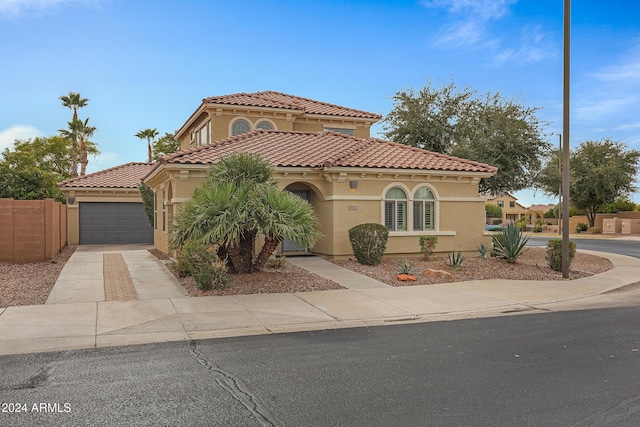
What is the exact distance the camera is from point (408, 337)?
27.2ft

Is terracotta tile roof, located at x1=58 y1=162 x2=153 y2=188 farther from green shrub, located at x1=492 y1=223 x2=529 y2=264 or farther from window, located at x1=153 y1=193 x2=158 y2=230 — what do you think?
green shrub, located at x1=492 y1=223 x2=529 y2=264

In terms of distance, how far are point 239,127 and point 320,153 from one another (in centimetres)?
Answer: 502

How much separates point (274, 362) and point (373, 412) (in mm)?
2063

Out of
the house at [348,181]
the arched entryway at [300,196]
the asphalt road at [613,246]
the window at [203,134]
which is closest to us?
the house at [348,181]

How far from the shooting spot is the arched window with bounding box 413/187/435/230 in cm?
1905

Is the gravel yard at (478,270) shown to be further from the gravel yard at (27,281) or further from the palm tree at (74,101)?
the palm tree at (74,101)

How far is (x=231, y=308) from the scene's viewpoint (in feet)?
33.9

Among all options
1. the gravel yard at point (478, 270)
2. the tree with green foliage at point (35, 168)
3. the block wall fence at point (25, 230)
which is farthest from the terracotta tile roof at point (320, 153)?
the tree with green foliage at point (35, 168)

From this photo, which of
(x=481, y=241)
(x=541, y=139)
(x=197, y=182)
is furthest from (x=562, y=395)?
(x=541, y=139)

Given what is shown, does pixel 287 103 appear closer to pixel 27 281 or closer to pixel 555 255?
pixel 555 255

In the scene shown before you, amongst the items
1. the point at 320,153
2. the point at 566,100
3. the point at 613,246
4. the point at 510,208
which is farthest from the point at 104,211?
the point at 510,208

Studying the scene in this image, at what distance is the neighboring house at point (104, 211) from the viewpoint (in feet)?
87.6

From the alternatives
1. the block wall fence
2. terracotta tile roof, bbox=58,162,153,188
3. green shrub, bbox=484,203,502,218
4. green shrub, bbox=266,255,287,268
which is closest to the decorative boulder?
green shrub, bbox=266,255,287,268

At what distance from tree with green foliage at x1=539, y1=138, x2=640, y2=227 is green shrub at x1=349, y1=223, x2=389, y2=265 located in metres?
33.6
